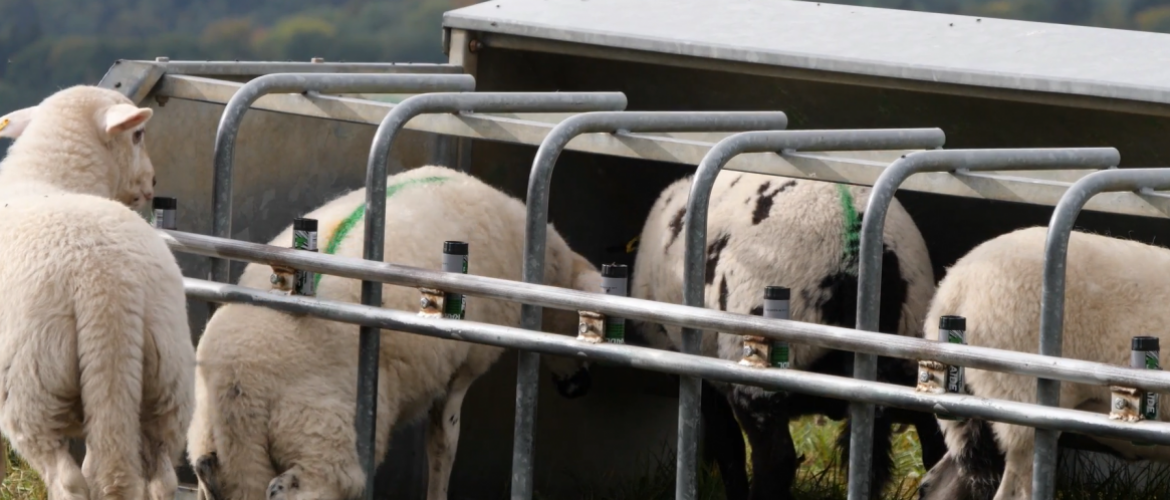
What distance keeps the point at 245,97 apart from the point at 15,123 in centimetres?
75

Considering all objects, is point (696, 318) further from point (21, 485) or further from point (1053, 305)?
point (21, 485)

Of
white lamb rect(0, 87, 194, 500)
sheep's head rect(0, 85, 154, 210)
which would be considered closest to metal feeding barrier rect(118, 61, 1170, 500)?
sheep's head rect(0, 85, 154, 210)

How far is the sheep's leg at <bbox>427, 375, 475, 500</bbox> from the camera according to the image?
15.7 ft

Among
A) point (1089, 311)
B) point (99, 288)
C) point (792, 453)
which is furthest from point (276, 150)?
point (1089, 311)

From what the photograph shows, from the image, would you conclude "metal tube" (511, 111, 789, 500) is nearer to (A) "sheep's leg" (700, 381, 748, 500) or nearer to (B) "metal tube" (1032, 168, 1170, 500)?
(B) "metal tube" (1032, 168, 1170, 500)

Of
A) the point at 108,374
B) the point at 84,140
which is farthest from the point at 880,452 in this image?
the point at 84,140

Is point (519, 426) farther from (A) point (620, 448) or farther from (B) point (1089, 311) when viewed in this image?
(A) point (620, 448)

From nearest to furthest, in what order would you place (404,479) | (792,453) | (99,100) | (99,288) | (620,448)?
(99,288)
(99,100)
(792,453)
(404,479)
(620,448)

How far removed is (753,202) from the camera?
4.86 m

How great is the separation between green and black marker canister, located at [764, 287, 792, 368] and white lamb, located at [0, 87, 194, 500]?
1.45 meters

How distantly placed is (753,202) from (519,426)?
142cm

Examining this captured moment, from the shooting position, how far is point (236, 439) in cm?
404

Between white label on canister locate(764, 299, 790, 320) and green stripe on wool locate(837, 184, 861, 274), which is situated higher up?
green stripe on wool locate(837, 184, 861, 274)

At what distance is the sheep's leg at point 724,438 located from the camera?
540 centimetres
